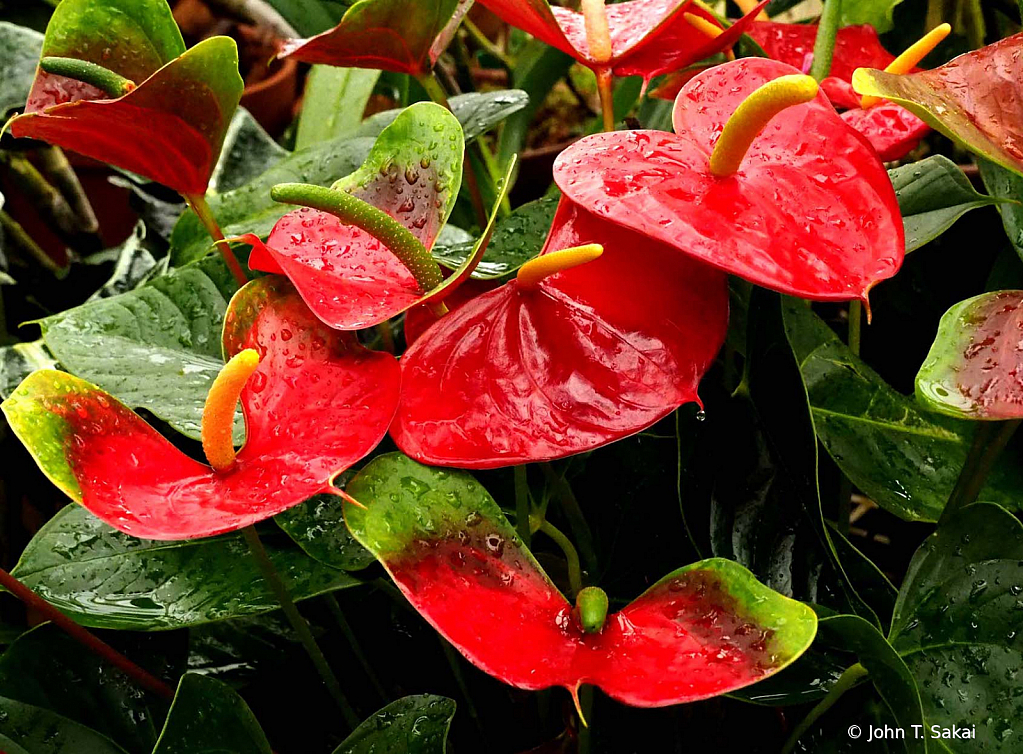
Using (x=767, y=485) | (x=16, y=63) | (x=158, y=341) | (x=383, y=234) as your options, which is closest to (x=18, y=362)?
(x=158, y=341)

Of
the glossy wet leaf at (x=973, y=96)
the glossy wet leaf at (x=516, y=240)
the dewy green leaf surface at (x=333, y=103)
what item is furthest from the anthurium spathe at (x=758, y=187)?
the dewy green leaf surface at (x=333, y=103)

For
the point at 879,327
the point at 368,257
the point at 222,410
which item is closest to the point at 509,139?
the point at 879,327

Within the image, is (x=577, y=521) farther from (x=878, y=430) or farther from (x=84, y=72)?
(x=84, y=72)

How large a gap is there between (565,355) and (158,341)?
0.92 feet

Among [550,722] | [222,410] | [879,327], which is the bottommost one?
[550,722]

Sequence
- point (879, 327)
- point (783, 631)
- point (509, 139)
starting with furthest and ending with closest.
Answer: point (509, 139), point (879, 327), point (783, 631)

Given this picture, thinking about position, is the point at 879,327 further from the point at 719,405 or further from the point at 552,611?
the point at 552,611

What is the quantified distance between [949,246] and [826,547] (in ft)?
1.13

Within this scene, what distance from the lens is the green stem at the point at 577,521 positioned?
0.48 metres

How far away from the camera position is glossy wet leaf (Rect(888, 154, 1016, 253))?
1.69 feet

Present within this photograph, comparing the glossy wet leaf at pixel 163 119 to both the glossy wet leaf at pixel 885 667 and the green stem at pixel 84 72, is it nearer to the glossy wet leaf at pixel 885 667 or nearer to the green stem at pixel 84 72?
the green stem at pixel 84 72

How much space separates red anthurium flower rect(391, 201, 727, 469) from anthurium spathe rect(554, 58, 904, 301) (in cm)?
3

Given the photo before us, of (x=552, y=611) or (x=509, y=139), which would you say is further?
(x=509, y=139)

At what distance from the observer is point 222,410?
14.1 inches
